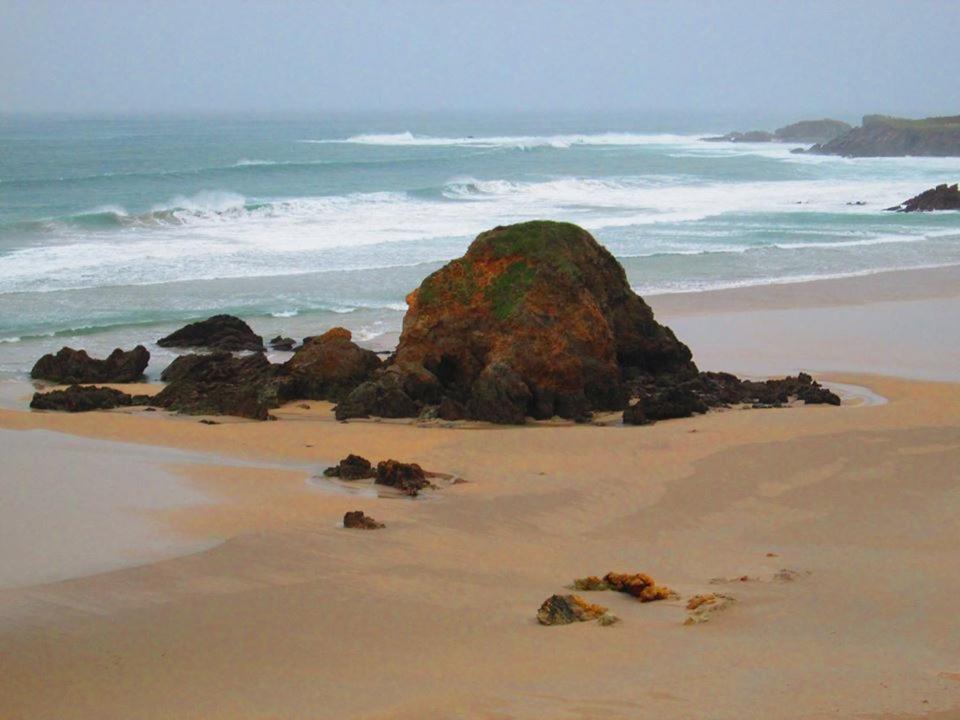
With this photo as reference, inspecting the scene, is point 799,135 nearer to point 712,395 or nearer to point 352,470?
point 712,395

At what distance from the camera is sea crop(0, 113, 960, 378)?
893 inches

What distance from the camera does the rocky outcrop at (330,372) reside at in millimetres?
15109

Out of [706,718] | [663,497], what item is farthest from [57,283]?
[706,718]

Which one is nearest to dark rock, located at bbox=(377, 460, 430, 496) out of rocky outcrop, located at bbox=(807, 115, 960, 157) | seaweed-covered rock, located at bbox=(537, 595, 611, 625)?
seaweed-covered rock, located at bbox=(537, 595, 611, 625)

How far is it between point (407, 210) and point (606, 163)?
2964 cm

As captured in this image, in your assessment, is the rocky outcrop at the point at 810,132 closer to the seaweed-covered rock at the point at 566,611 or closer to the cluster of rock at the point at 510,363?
the cluster of rock at the point at 510,363

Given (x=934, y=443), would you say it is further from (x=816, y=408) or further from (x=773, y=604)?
(x=773, y=604)

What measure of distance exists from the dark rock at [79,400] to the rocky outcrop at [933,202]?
34.5m

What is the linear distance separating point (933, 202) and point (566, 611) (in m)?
39.9

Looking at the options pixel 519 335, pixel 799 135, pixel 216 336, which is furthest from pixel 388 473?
pixel 799 135

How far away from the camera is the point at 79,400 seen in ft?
47.5

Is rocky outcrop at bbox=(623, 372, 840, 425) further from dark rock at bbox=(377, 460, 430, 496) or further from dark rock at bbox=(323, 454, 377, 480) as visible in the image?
dark rock at bbox=(323, 454, 377, 480)

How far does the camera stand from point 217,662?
22.2 feet

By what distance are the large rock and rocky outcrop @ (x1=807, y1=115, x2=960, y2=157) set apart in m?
74.2
